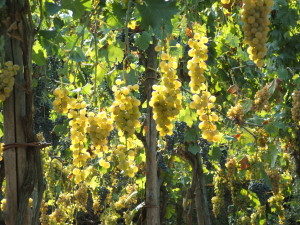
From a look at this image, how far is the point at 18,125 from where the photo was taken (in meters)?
2.07

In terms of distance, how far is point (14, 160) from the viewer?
2.06 metres

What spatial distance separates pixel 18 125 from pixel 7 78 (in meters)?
0.19

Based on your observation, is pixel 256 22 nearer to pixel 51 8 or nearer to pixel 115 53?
pixel 51 8

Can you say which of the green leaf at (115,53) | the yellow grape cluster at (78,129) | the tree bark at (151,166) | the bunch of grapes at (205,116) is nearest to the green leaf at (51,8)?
the yellow grape cluster at (78,129)

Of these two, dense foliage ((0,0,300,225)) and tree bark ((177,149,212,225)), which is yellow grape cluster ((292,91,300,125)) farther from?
tree bark ((177,149,212,225))

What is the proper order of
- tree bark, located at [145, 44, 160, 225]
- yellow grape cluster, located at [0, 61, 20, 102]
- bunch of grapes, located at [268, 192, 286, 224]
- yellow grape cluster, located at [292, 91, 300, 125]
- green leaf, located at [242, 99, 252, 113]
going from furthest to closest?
bunch of grapes, located at [268, 192, 286, 224] → green leaf, located at [242, 99, 252, 113] → tree bark, located at [145, 44, 160, 225] → yellow grape cluster, located at [292, 91, 300, 125] → yellow grape cluster, located at [0, 61, 20, 102]

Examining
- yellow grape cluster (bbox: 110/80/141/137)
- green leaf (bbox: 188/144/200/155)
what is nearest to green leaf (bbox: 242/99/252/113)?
green leaf (bbox: 188/144/200/155)

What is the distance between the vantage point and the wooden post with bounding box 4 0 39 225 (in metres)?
2.05

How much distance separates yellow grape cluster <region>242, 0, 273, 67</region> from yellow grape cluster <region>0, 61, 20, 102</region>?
80 cm

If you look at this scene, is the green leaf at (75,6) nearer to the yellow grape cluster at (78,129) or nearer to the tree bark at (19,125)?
the tree bark at (19,125)

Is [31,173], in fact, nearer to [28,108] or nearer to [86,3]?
[28,108]

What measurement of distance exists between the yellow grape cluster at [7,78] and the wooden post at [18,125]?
7 centimetres

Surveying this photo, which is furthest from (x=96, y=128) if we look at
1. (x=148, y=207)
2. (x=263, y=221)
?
(x=263, y=221)

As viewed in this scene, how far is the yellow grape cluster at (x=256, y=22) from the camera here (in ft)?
5.31
